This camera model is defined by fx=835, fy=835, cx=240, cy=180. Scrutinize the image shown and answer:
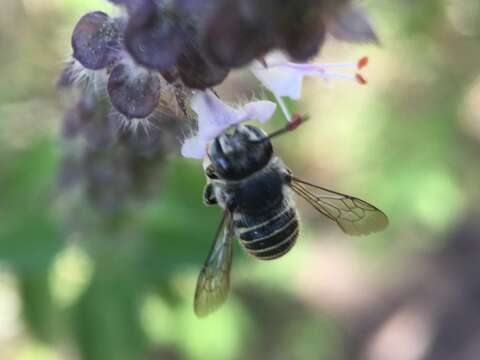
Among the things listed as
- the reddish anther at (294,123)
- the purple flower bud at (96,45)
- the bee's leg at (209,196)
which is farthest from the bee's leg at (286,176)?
the purple flower bud at (96,45)

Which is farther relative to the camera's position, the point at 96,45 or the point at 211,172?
the point at 211,172

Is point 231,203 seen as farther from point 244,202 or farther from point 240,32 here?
point 240,32

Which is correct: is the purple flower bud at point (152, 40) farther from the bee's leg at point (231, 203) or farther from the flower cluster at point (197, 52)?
the bee's leg at point (231, 203)

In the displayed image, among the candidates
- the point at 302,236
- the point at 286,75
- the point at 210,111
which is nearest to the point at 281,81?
the point at 286,75

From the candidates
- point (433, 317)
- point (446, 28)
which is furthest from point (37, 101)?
point (433, 317)

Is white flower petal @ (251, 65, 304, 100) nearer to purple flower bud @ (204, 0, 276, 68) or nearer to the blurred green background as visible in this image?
purple flower bud @ (204, 0, 276, 68)

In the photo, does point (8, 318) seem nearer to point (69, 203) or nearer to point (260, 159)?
point (69, 203)

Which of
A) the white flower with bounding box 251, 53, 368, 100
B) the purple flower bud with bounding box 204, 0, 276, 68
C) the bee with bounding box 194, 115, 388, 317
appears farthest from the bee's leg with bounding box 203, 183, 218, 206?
the purple flower bud with bounding box 204, 0, 276, 68
